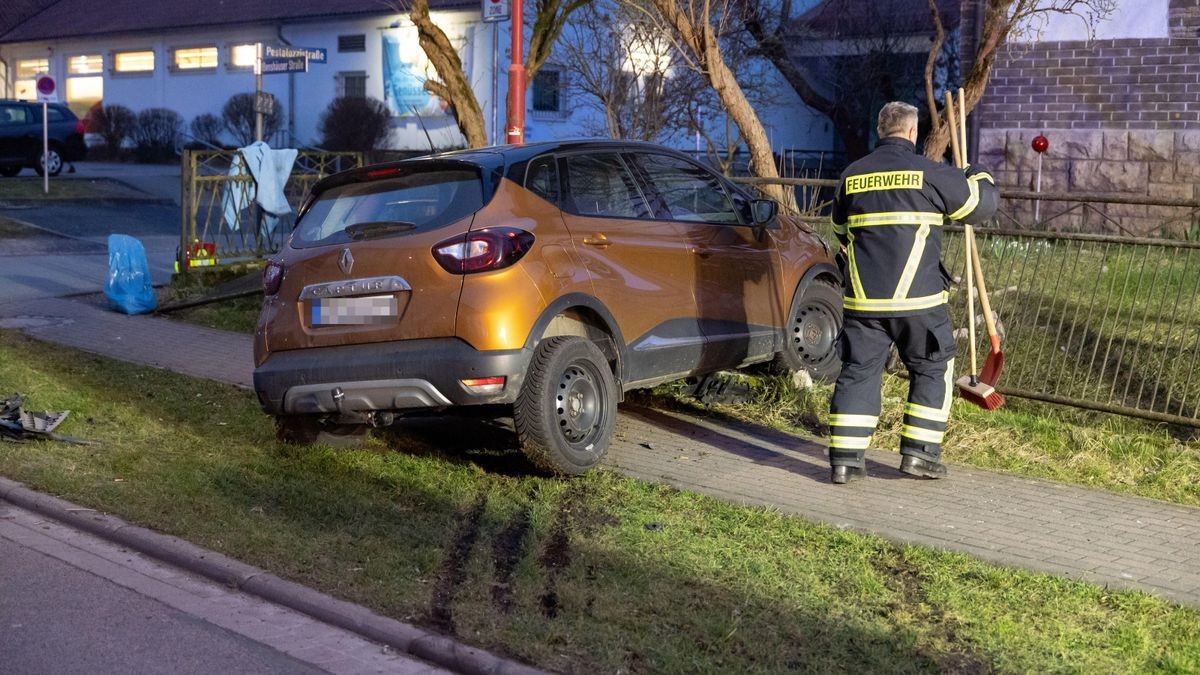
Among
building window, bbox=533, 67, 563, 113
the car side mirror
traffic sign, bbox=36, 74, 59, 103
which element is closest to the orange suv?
the car side mirror

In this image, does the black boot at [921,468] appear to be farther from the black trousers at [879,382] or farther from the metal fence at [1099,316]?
the metal fence at [1099,316]

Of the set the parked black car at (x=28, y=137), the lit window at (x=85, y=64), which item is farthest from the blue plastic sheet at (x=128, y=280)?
the lit window at (x=85, y=64)

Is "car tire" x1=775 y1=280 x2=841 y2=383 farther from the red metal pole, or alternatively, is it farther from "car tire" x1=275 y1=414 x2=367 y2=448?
the red metal pole

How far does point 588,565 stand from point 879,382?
7.25 feet

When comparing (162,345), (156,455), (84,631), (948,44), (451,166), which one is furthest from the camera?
(948,44)

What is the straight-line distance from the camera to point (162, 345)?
1175cm

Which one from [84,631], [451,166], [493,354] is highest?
[451,166]

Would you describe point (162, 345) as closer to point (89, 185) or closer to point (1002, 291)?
point (1002, 291)

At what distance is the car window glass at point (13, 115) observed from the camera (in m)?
28.4

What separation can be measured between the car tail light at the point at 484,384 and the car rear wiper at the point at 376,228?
34.8 inches

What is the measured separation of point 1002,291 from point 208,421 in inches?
→ 207

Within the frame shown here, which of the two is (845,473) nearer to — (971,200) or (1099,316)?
(971,200)

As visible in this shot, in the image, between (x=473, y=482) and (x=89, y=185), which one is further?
(x=89, y=185)

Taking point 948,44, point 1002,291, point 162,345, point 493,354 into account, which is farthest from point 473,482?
point 948,44
